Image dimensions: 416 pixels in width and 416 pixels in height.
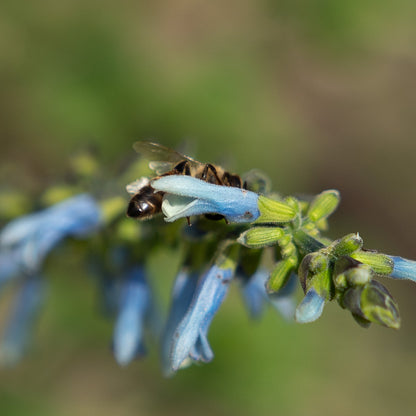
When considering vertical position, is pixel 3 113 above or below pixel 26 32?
below

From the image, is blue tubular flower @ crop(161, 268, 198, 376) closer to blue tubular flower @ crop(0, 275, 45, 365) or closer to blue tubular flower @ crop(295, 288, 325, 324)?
blue tubular flower @ crop(295, 288, 325, 324)

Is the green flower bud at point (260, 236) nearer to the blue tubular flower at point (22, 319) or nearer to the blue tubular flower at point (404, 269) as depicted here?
the blue tubular flower at point (404, 269)

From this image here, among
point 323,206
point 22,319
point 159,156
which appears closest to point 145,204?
point 159,156

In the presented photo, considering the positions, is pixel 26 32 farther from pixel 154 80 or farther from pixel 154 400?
pixel 154 400

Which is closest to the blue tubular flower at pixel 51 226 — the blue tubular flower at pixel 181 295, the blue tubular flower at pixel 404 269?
the blue tubular flower at pixel 181 295

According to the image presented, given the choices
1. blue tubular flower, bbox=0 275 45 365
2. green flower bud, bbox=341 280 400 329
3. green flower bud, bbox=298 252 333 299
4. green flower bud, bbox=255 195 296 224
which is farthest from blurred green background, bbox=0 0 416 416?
green flower bud, bbox=341 280 400 329

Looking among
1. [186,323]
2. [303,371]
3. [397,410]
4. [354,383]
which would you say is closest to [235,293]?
[303,371]
